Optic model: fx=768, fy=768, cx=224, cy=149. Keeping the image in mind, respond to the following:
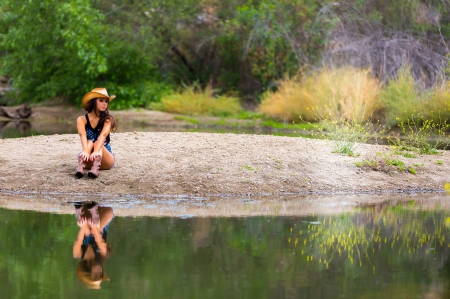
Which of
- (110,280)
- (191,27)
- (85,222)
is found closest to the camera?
(110,280)

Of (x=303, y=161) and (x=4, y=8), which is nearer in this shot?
(x=303, y=161)

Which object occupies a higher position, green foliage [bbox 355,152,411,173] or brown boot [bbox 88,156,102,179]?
brown boot [bbox 88,156,102,179]

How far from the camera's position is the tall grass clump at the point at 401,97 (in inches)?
815

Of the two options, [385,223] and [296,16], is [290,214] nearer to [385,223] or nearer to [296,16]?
[385,223]

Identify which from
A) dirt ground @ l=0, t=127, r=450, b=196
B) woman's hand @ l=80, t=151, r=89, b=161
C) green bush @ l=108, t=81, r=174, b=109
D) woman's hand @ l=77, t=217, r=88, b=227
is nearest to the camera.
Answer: woman's hand @ l=77, t=217, r=88, b=227

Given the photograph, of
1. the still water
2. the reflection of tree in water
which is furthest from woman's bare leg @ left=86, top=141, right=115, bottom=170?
the reflection of tree in water

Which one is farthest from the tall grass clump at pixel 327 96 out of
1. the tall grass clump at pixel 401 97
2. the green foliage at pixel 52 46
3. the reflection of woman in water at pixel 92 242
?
the reflection of woman in water at pixel 92 242

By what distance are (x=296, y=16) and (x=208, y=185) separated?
19461 mm

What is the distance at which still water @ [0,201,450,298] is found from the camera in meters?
5.71

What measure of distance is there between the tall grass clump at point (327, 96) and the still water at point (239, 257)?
1096 cm

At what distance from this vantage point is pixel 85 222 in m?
8.30

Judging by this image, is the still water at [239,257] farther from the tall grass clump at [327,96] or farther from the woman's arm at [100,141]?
the tall grass clump at [327,96]

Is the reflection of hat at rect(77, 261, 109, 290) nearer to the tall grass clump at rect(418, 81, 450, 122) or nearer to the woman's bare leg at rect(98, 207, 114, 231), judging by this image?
the woman's bare leg at rect(98, 207, 114, 231)

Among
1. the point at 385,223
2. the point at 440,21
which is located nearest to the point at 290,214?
the point at 385,223
